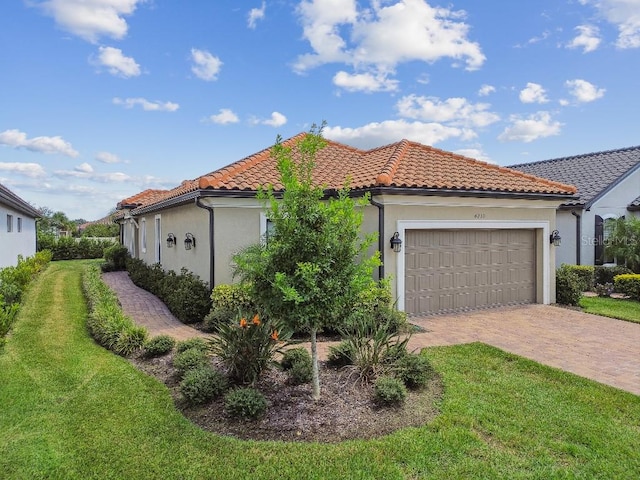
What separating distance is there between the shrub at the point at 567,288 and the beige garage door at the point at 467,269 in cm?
80

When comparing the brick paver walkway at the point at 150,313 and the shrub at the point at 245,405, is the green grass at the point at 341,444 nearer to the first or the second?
the shrub at the point at 245,405

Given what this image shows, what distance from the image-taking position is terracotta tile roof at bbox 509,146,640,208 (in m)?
17.5

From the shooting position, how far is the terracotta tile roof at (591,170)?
17.5 metres

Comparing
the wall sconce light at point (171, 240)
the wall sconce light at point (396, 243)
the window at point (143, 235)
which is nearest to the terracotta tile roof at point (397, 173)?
the wall sconce light at point (396, 243)

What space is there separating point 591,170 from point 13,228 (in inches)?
1031

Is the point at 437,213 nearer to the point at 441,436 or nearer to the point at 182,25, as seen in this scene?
the point at 441,436

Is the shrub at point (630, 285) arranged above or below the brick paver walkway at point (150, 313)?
above

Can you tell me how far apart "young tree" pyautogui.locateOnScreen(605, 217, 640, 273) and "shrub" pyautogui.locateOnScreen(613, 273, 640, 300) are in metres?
1.76

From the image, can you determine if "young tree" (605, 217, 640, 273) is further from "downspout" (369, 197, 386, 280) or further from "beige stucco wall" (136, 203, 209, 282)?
"beige stucco wall" (136, 203, 209, 282)

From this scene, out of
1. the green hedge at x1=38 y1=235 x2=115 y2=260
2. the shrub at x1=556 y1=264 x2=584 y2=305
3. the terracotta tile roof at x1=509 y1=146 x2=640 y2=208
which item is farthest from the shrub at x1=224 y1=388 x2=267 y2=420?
the green hedge at x1=38 y1=235 x2=115 y2=260

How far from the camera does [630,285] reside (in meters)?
14.5

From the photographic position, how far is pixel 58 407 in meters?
5.64

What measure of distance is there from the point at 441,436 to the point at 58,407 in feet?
16.1

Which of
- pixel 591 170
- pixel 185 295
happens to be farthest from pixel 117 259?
pixel 591 170
